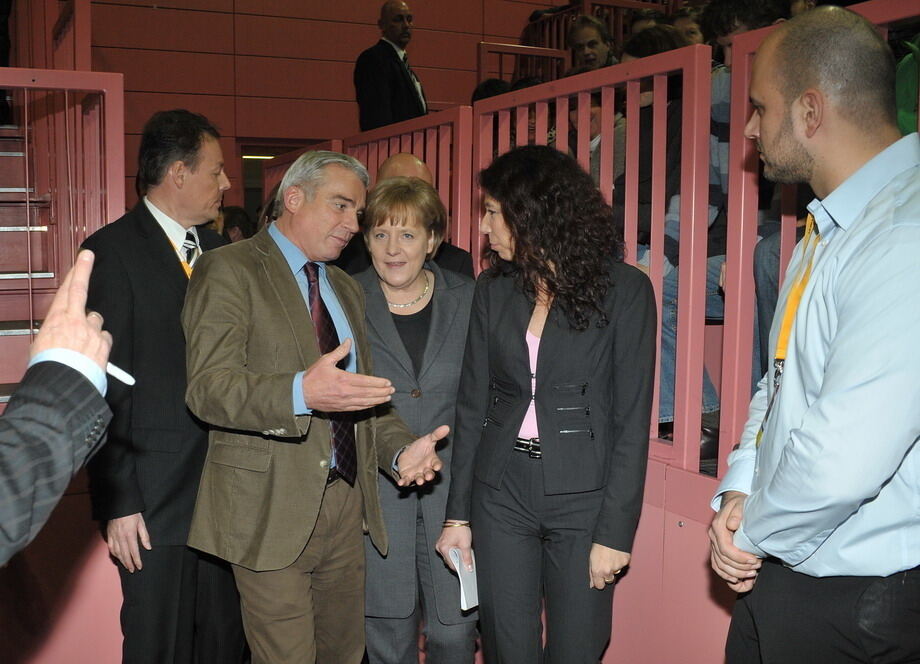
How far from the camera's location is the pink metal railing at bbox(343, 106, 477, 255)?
3680 mm

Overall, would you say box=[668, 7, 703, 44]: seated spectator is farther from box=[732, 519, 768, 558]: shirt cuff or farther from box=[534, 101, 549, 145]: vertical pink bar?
box=[732, 519, 768, 558]: shirt cuff

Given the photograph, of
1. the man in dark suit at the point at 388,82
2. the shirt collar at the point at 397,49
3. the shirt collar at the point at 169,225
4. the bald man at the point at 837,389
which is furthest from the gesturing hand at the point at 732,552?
the shirt collar at the point at 397,49

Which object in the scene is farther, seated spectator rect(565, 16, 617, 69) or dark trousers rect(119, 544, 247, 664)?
seated spectator rect(565, 16, 617, 69)

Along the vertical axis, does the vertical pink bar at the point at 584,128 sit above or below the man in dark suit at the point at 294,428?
above

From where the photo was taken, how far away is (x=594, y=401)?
7.29 ft

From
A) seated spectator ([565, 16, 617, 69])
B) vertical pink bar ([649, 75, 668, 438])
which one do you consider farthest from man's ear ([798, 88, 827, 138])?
seated spectator ([565, 16, 617, 69])

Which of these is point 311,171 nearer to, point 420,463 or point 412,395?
point 412,395

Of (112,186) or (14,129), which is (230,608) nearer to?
(112,186)

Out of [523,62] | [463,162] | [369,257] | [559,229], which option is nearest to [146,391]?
[559,229]

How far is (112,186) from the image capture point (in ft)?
11.0

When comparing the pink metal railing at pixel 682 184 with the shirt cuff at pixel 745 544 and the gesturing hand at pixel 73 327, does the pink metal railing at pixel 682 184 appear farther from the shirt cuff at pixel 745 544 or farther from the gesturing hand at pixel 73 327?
the gesturing hand at pixel 73 327

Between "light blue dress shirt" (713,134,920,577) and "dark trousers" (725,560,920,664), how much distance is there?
0.12 feet

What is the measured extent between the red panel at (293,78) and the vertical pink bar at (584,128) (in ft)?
21.1

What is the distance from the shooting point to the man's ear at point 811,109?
1.54 m
